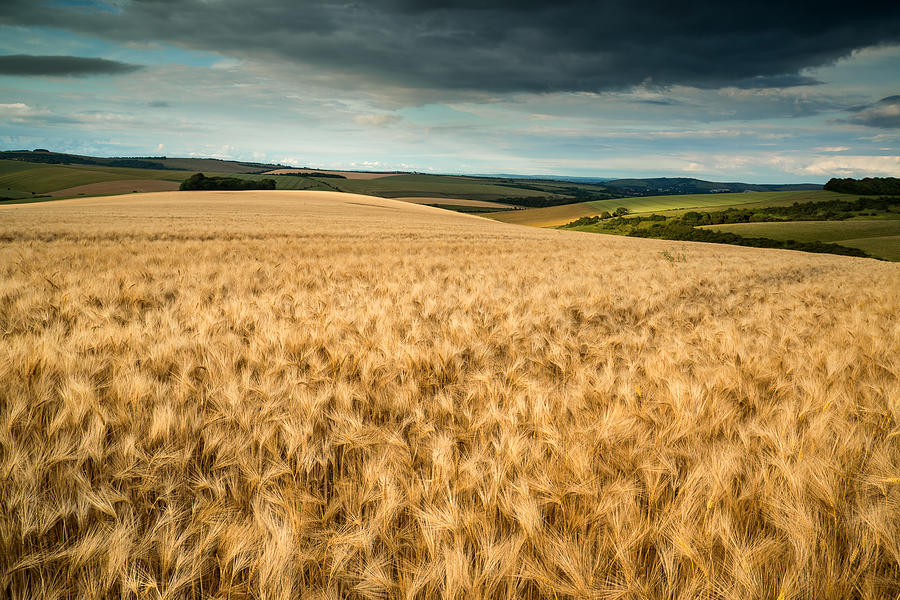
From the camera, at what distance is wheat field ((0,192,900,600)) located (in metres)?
1.11

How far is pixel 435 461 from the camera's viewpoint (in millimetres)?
1552

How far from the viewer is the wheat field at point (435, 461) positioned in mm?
1110

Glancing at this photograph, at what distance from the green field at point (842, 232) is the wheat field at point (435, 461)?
49.5 metres

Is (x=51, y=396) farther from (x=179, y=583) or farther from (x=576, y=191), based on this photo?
(x=576, y=191)

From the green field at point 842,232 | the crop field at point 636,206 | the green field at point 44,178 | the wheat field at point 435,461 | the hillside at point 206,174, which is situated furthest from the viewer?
the hillside at point 206,174

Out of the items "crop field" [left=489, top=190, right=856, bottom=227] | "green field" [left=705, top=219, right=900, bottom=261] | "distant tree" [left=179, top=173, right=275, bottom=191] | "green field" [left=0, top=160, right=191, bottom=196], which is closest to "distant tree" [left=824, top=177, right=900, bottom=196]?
"crop field" [left=489, top=190, right=856, bottom=227]

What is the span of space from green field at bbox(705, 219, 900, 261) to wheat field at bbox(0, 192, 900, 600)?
49.5 meters

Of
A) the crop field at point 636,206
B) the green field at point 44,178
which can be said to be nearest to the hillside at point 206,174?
the green field at point 44,178

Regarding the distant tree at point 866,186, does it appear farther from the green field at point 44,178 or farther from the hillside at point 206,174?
the green field at point 44,178

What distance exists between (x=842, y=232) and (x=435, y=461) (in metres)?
62.2

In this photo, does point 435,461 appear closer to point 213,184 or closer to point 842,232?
point 842,232

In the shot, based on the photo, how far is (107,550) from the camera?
1.11 metres


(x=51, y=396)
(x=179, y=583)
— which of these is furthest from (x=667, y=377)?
(x=51, y=396)

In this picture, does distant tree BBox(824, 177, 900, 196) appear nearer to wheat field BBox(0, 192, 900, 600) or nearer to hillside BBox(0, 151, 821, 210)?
hillside BBox(0, 151, 821, 210)
